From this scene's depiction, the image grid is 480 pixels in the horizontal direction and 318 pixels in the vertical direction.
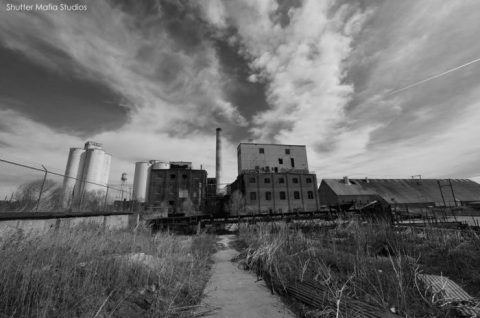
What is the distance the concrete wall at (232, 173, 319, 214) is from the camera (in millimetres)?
33912

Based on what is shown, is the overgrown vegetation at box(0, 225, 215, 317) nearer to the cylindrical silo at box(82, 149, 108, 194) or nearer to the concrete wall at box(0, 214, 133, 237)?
the concrete wall at box(0, 214, 133, 237)

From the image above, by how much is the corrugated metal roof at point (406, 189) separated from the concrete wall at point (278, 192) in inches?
309

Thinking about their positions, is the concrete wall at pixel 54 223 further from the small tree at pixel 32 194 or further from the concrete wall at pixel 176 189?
the concrete wall at pixel 176 189

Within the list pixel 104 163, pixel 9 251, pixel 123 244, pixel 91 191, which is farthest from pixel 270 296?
pixel 104 163

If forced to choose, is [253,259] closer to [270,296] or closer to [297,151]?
[270,296]

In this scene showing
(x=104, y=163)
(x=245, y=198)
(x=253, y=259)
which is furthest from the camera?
(x=104, y=163)

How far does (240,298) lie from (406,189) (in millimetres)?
54788

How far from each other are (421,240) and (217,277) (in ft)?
27.7

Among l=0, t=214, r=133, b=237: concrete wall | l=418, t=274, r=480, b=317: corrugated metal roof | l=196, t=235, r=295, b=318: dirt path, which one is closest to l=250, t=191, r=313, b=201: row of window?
l=0, t=214, r=133, b=237: concrete wall

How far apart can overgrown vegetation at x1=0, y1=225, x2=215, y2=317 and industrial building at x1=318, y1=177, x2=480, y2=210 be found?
40411 mm

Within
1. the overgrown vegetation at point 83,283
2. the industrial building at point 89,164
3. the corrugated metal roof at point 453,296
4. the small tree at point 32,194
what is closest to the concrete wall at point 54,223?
the overgrown vegetation at point 83,283

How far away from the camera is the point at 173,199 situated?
35.1 meters

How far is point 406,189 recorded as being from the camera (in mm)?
44281

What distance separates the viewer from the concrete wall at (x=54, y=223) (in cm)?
579
